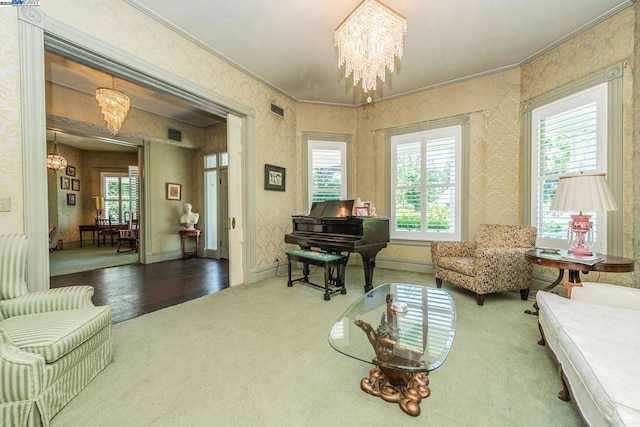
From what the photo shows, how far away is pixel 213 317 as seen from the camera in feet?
9.30

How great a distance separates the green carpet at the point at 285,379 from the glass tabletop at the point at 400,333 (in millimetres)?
325

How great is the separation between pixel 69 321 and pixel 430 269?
14.9ft

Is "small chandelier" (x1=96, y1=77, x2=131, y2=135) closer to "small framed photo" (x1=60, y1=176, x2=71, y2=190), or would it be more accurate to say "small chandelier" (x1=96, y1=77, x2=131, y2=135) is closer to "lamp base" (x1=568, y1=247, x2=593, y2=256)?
"lamp base" (x1=568, y1=247, x2=593, y2=256)

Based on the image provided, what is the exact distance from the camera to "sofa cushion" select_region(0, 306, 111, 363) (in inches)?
56.1

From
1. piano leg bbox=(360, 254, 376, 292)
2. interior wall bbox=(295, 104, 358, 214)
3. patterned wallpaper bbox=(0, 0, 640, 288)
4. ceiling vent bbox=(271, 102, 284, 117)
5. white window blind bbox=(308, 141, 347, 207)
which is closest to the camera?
patterned wallpaper bbox=(0, 0, 640, 288)

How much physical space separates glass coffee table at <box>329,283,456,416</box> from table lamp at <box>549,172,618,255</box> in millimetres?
1542

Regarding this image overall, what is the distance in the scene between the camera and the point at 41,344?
4.65ft

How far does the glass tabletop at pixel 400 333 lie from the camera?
1.42 m

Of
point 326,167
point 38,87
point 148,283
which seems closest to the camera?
point 38,87

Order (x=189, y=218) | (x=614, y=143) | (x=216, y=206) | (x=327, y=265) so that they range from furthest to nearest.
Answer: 1. (x=216, y=206)
2. (x=189, y=218)
3. (x=327, y=265)
4. (x=614, y=143)

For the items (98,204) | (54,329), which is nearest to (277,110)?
(54,329)

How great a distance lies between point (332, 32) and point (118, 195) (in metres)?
9.55

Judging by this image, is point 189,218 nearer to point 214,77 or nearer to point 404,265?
point 214,77

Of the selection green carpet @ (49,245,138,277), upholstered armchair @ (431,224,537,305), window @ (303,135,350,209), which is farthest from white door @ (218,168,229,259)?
upholstered armchair @ (431,224,537,305)
